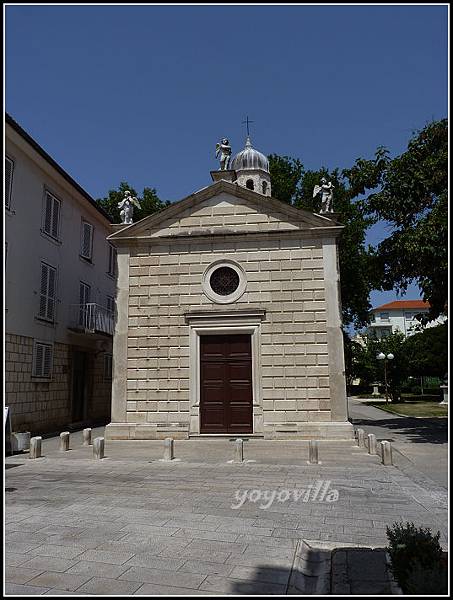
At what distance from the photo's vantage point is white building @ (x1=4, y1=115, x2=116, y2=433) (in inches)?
709

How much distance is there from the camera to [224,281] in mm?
18219

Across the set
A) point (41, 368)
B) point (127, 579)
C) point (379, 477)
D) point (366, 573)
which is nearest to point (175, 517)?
point (127, 579)

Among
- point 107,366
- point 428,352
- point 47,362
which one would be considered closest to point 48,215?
point 47,362

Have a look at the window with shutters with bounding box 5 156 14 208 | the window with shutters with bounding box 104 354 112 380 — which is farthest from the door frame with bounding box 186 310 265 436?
the window with shutters with bounding box 104 354 112 380

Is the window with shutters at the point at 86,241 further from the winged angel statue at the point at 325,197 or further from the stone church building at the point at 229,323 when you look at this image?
the winged angel statue at the point at 325,197

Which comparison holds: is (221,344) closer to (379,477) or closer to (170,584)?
(379,477)

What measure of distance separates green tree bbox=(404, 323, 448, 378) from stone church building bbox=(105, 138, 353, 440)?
2871 cm

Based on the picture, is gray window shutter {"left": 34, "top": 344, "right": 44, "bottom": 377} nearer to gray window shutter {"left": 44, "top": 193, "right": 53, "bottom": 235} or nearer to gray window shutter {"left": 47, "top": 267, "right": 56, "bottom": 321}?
gray window shutter {"left": 47, "top": 267, "right": 56, "bottom": 321}

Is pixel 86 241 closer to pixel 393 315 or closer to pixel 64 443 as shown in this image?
pixel 64 443

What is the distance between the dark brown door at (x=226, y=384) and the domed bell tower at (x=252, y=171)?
1169cm

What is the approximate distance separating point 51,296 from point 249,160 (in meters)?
12.9

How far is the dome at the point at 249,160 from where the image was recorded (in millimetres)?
27281

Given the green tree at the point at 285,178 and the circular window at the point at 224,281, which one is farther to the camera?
the green tree at the point at 285,178

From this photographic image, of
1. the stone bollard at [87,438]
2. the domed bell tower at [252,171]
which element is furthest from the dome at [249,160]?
the stone bollard at [87,438]
